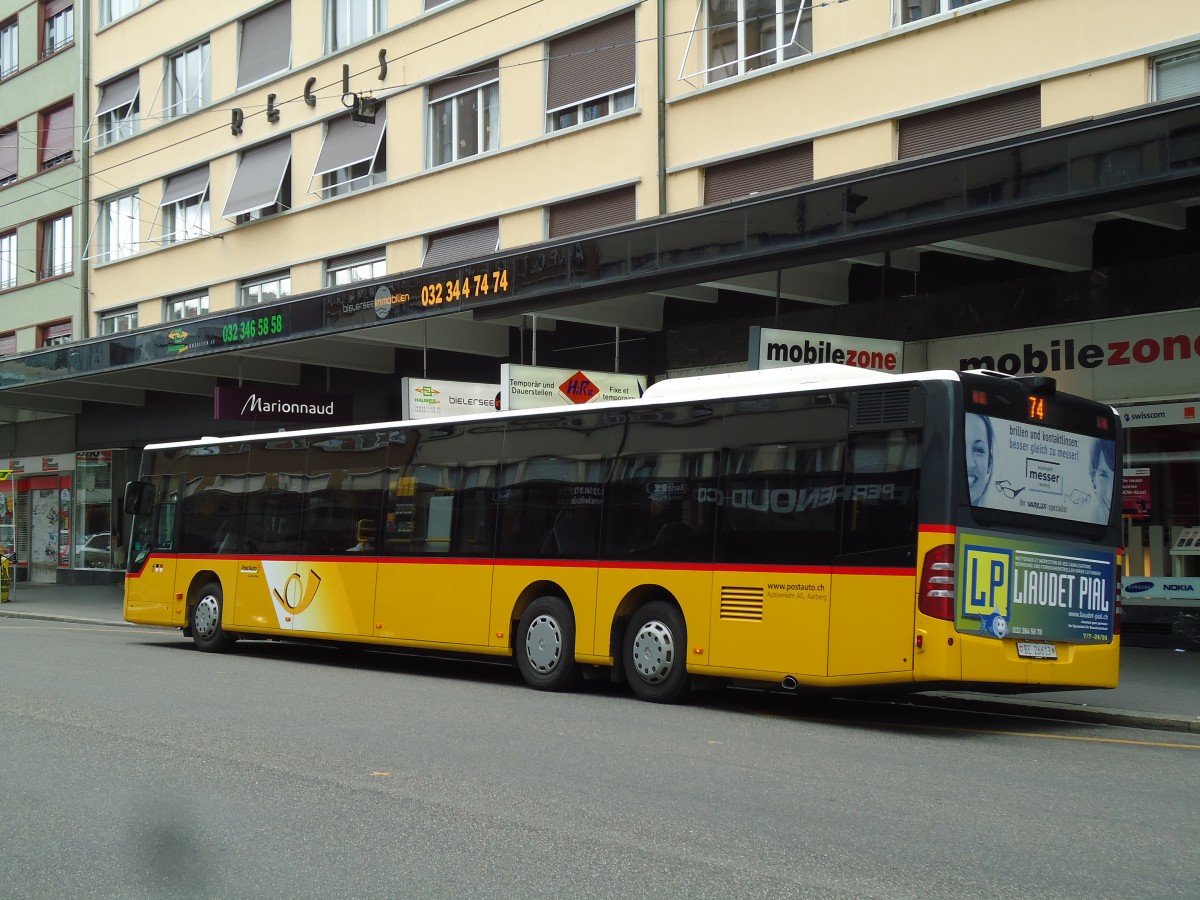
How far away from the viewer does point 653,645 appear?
1260cm

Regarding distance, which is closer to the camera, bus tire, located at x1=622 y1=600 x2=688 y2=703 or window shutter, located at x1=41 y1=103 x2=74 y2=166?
bus tire, located at x1=622 y1=600 x2=688 y2=703

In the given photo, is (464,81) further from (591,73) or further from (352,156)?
(591,73)

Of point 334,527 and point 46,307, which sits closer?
point 334,527

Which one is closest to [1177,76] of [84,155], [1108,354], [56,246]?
[1108,354]

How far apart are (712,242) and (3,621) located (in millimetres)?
15984

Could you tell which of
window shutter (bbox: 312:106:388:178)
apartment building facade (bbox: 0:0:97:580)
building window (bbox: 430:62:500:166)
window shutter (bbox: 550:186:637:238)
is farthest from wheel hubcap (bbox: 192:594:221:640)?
apartment building facade (bbox: 0:0:97:580)

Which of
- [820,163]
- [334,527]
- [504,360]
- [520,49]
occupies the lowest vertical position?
[334,527]

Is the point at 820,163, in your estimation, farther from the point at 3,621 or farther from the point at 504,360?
the point at 3,621

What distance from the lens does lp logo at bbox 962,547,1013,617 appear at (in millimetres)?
10422

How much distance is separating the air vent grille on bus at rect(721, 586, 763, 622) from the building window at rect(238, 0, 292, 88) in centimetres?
2206

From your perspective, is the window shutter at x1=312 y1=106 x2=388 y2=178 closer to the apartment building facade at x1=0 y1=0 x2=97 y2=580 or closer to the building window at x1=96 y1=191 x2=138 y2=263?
the building window at x1=96 y1=191 x2=138 y2=263

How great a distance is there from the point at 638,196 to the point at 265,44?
1273cm

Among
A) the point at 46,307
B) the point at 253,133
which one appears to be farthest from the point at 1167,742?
the point at 46,307

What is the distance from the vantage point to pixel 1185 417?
53.4 feet
